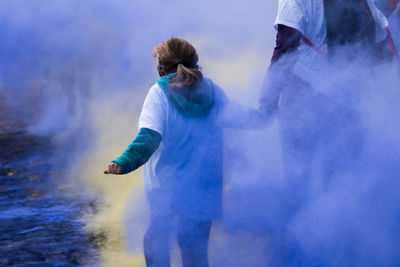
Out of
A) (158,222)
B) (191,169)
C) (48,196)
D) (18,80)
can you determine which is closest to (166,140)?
(191,169)

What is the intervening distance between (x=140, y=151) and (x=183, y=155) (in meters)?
0.24

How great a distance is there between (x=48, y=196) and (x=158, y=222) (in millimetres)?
2881

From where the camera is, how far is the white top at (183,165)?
2.43m

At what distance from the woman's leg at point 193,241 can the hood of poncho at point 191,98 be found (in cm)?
52

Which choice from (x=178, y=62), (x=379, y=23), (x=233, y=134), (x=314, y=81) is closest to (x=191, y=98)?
(x=178, y=62)

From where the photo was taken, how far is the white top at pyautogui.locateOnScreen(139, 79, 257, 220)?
2.43 m

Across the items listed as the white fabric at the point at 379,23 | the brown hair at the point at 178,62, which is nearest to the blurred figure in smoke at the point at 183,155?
the brown hair at the point at 178,62

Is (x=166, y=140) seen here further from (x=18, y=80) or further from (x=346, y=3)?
(x=18, y=80)

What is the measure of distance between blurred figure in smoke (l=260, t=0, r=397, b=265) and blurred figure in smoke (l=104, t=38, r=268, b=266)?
33 centimetres

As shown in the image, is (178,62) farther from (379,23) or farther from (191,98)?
(379,23)

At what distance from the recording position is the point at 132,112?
25.7ft

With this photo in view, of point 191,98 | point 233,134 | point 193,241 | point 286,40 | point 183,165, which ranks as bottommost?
point 193,241

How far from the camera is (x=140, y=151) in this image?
2.30 m

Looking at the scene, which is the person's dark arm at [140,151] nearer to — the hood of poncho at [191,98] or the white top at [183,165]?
the white top at [183,165]
